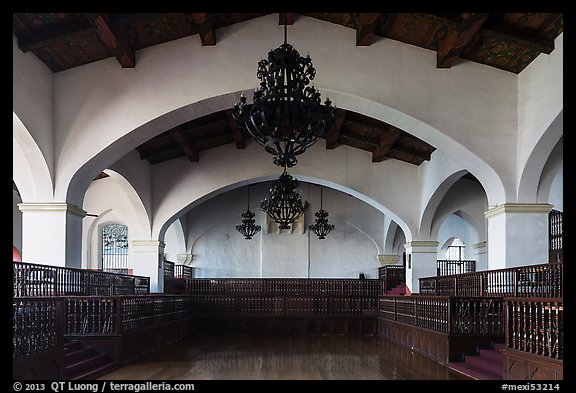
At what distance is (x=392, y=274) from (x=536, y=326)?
48.4ft

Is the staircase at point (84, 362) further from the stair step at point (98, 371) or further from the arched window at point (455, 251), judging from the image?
the arched window at point (455, 251)

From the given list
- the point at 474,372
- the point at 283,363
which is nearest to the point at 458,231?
the point at 283,363

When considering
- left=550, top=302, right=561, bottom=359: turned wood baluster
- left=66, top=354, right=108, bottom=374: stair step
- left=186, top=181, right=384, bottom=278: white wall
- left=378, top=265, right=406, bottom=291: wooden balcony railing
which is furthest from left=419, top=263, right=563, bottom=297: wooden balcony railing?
left=186, top=181, right=384, bottom=278: white wall

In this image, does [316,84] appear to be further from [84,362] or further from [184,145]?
[84,362]

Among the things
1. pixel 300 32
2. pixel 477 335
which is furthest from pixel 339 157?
pixel 477 335

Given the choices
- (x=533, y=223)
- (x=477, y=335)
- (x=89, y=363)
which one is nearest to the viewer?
(x=89, y=363)

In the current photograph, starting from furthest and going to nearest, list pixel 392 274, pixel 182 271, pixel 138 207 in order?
pixel 182 271, pixel 392 274, pixel 138 207

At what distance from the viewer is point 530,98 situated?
10.0 m

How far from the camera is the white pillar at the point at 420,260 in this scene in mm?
16344

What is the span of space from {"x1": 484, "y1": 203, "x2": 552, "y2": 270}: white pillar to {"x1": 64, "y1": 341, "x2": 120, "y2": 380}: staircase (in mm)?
6376

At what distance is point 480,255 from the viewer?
805 inches

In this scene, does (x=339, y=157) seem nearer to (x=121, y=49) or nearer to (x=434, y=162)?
(x=434, y=162)

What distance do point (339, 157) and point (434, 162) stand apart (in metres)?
2.57

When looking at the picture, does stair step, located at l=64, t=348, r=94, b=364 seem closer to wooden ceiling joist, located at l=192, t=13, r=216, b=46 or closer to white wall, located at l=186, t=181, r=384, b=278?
wooden ceiling joist, located at l=192, t=13, r=216, b=46
